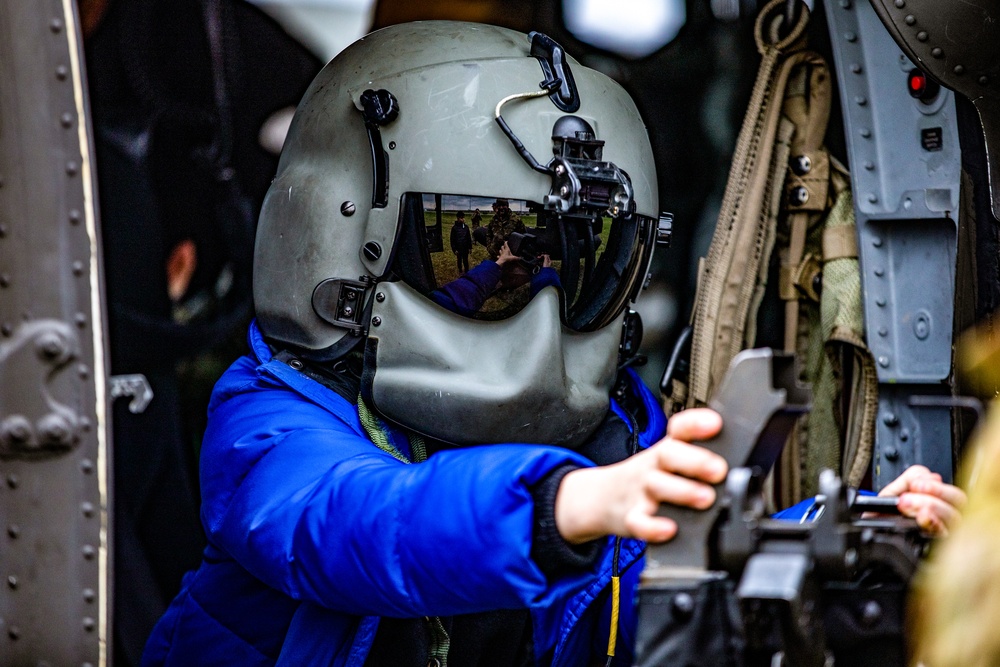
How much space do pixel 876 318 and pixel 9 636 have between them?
2000 mm

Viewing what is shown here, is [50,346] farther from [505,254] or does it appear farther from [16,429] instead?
[505,254]

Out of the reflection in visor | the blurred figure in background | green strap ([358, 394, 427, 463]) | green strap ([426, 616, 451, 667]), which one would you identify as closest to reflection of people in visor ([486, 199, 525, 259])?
the reflection in visor

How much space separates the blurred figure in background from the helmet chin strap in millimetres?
1161

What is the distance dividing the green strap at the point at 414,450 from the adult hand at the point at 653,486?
0.73m

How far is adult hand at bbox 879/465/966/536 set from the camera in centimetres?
151

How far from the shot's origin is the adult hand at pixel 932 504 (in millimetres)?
1511

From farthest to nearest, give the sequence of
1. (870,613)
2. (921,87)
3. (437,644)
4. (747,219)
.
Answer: (747,219) < (921,87) < (437,644) < (870,613)

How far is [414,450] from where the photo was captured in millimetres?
2146

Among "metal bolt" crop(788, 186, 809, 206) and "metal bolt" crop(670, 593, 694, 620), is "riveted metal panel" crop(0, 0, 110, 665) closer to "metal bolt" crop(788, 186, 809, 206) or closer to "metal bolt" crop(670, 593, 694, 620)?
"metal bolt" crop(670, 593, 694, 620)

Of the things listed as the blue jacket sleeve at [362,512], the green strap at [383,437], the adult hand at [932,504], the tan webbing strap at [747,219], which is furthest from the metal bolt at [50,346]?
the tan webbing strap at [747,219]

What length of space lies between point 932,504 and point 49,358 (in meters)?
1.27

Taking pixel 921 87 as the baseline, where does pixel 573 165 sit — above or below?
below

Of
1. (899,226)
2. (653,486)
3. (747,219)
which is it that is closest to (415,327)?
(653,486)

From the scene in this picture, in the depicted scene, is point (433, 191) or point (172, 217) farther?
point (172, 217)
